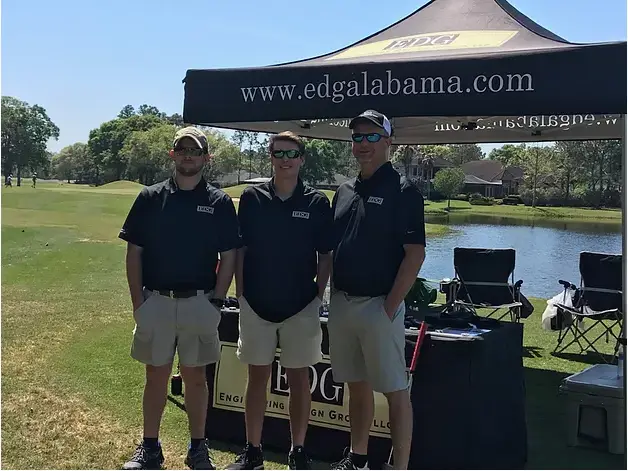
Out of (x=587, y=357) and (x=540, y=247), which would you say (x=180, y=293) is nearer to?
(x=587, y=357)

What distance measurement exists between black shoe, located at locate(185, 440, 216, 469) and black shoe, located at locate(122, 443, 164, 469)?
17 cm

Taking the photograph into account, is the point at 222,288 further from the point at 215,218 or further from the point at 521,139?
the point at 521,139

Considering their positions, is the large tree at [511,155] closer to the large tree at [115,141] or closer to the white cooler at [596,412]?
the large tree at [115,141]

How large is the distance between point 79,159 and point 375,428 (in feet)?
425

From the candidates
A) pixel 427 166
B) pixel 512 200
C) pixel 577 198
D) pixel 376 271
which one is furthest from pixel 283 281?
pixel 512 200

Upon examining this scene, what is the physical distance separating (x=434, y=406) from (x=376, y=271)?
859mm

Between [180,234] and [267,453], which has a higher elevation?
[180,234]

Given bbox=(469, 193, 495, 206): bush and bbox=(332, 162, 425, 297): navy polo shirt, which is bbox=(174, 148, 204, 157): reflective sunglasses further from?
bbox=(469, 193, 495, 206): bush

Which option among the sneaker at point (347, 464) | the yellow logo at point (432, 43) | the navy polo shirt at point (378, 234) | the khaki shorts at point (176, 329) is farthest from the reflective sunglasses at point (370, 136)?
the sneaker at point (347, 464)

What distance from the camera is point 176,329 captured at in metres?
3.45

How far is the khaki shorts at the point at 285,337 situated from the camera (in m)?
3.46

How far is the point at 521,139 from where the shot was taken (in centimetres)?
772

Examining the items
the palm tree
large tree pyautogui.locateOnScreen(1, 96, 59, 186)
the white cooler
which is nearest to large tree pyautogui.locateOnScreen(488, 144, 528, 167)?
the palm tree

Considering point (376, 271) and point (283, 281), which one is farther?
point (283, 281)
